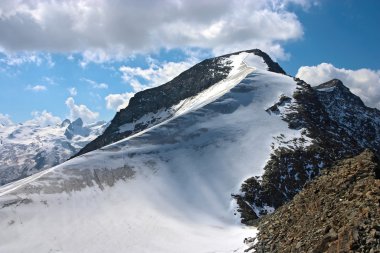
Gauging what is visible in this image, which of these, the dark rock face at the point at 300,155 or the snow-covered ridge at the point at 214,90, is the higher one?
the snow-covered ridge at the point at 214,90

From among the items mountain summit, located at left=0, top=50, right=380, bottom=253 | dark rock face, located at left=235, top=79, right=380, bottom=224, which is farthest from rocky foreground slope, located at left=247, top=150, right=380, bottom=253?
dark rock face, located at left=235, top=79, right=380, bottom=224

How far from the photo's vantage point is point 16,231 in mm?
52969

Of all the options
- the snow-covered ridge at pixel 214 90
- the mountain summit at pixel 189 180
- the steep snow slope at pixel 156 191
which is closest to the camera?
the steep snow slope at pixel 156 191

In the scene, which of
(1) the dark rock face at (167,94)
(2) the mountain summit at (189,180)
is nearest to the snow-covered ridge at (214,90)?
(1) the dark rock face at (167,94)

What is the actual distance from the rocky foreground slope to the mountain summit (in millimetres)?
8254

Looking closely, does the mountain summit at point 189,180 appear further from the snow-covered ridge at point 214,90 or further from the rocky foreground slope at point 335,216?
the rocky foreground slope at point 335,216

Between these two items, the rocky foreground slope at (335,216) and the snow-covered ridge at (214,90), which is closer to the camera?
the rocky foreground slope at (335,216)

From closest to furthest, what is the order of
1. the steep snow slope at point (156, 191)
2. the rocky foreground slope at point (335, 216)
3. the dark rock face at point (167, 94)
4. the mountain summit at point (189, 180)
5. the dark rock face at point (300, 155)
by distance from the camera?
the rocky foreground slope at point (335, 216) < the steep snow slope at point (156, 191) < the mountain summit at point (189, 180) < the dark rock face at point (300, 155) < the dark rock face at point (167, 94)

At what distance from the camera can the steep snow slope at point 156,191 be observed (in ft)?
171

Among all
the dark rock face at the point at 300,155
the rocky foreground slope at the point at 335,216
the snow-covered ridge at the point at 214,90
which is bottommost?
the rocky foreground slope at the point at 335,216

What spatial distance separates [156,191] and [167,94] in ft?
308

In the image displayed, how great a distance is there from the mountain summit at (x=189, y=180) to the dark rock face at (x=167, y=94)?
2661 cm

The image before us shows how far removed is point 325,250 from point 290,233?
7.87m

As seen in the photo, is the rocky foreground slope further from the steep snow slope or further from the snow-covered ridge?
the snow-covered ridge
